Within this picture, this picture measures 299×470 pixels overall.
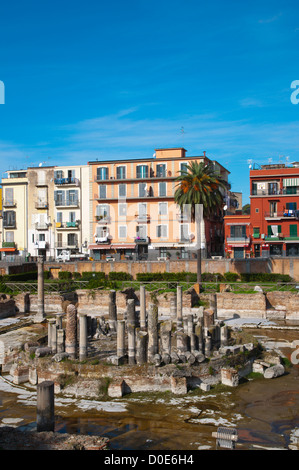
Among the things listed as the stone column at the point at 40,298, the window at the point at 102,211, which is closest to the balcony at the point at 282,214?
the window at the point at 102,211

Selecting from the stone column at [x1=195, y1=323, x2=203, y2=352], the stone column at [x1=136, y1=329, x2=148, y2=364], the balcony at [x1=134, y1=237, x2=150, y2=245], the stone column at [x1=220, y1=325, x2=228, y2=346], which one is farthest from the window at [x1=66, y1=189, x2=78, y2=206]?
the stone column at [x1=136, y1=329, x2=148, y2=364]

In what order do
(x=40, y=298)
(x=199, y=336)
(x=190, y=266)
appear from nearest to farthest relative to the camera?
(x=199, y=336) → (x=40, y=298) → (x=190, y=266)

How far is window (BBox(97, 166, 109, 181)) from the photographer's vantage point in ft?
195

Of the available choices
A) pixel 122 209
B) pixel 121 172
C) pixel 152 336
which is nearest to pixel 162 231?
pixel 122 209

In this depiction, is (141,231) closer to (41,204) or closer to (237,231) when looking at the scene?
(237,231)

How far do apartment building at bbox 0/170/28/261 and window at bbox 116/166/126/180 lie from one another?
42.3ft

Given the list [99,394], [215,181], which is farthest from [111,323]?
[215,181]

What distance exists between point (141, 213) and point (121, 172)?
19.6 feet

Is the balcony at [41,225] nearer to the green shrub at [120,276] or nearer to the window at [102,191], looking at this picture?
the window at [102,191]

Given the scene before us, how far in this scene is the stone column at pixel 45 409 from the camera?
13305 millimetres

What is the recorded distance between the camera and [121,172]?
59094 millimetres
